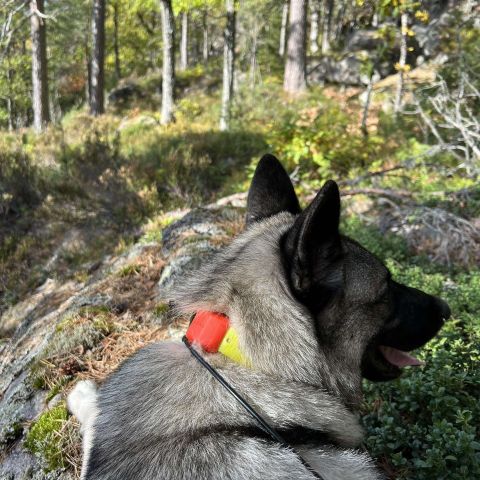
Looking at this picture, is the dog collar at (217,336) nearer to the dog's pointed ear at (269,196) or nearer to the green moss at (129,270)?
the dog's pointed ear at (269,196)

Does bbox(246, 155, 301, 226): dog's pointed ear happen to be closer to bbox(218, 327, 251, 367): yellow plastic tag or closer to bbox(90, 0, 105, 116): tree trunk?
bbox(218, 327, 251, 367): yellow plastic tag

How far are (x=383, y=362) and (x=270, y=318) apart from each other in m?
0.81

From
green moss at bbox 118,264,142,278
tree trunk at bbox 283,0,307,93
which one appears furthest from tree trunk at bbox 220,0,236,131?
green moss at bbox 118,264,142,278

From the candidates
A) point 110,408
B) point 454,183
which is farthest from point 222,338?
point 454,183

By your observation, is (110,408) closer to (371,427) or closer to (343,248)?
(343,248)

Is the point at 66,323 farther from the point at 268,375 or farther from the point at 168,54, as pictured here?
the point at 168,54

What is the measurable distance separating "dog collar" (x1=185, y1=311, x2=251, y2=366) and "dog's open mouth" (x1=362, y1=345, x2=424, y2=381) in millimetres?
682

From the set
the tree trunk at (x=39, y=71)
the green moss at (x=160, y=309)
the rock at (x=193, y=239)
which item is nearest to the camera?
the green moss at (x=160, y=309)

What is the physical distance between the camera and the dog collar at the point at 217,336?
1609mm

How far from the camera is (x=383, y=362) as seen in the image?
2094mm

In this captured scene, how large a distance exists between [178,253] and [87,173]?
4.60 m

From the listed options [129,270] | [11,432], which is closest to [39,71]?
[129,270]

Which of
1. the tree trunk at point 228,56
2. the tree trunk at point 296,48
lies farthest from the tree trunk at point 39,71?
the tree trunk at point 296,48

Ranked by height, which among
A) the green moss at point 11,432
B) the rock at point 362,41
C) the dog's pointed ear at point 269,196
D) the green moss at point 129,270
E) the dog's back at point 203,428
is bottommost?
the green moss at point 11,432
